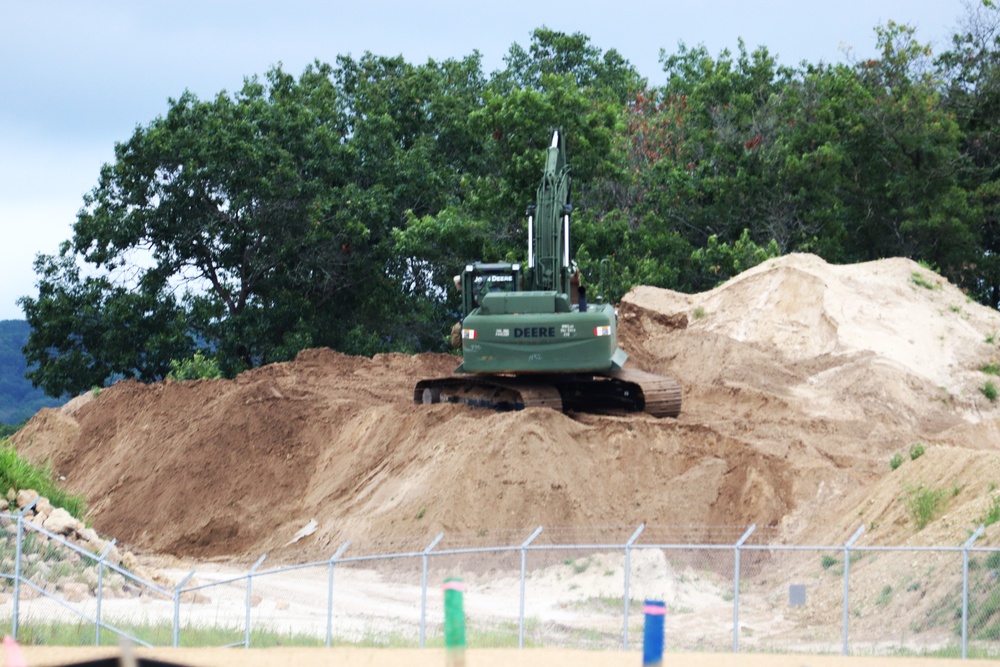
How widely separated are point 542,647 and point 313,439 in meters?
14.7

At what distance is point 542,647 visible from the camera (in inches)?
669

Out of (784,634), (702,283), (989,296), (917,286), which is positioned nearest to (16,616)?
(784,634)

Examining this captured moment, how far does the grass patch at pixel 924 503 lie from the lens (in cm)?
2167

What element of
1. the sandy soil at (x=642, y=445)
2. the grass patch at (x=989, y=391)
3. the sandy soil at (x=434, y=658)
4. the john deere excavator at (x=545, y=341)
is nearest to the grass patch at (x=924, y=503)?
the sandy soil at (x=642, y=445)

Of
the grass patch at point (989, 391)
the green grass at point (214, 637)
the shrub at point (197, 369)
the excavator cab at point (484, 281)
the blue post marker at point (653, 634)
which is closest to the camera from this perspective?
the blue post marker at point (653, 634)

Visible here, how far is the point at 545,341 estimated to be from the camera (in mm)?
27188

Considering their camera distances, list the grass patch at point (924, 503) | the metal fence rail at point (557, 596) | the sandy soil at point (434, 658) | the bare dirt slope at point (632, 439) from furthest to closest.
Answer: the bare dirt slope at point (632, 439)
the grass patch at point (924, 503)
the metal fence rail at point (557, 596)
the sandy soil at point (434, 658)

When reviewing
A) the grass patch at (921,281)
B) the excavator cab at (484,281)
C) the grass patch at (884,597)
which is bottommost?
the grass patch at (884,597)

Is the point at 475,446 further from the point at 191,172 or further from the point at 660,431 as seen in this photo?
the point at 191,172

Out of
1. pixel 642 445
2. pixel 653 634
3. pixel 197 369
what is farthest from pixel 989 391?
pixel 653 634

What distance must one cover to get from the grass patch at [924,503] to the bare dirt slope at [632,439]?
0.19 metres

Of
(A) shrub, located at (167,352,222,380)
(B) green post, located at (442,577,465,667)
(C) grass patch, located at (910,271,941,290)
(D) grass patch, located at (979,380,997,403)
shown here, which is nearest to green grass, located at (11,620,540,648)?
(B) green post, located at (442,577,465,667)

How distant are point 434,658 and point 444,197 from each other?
34.6 meters

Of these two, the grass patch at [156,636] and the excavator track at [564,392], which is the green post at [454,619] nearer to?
the grass patch at [156,636]
